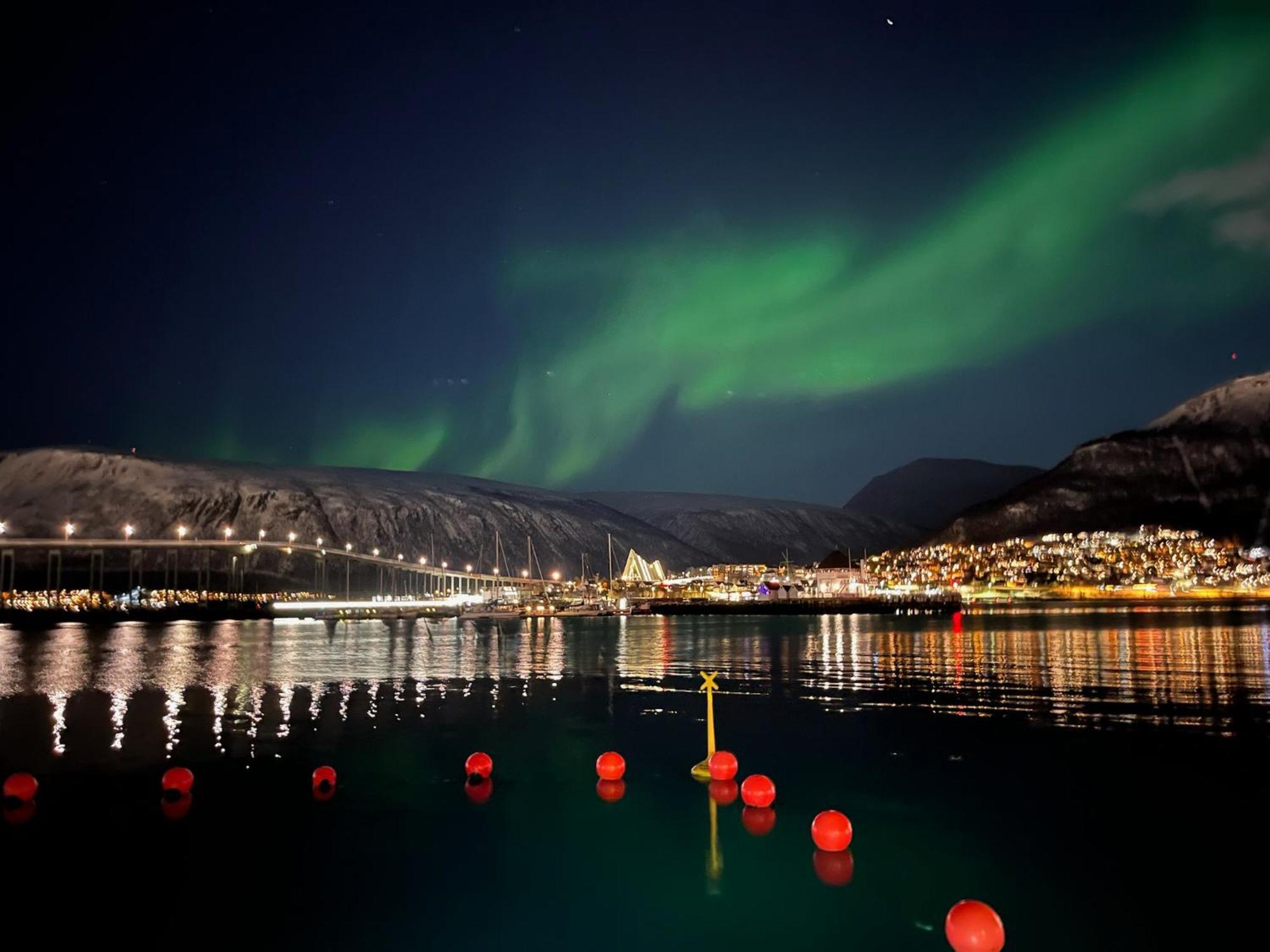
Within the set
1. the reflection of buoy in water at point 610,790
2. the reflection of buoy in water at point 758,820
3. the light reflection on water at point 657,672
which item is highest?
the light reflection on water at point 657,672

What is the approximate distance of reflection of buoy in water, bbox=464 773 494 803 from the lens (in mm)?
15062

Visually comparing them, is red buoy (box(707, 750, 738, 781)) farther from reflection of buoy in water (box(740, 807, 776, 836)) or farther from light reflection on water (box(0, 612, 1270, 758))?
light reflection on water (box(0, 612, 1270, 758))

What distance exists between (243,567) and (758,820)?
528 feet

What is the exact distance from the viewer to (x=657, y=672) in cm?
3916

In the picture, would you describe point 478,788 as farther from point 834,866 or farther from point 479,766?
point 834,866

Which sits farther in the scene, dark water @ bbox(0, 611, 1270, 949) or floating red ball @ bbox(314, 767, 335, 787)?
floating red ball @ bbox(314, 767, 335, 787)

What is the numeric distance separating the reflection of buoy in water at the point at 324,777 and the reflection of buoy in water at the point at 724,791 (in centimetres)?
596

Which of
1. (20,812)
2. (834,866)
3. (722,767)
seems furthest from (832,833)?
(20,812)

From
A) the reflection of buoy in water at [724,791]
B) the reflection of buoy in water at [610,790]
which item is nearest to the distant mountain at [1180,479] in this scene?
the reflection of buoy in water at [724,791]

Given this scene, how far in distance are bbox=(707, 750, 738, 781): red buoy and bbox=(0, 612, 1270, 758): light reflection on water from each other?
8.92 meters

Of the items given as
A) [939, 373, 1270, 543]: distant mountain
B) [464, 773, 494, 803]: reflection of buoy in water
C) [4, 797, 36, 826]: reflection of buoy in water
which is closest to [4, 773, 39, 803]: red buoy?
[4, 797, 36, 826]: reflection of buoy in water

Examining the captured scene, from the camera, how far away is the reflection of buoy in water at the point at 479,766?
16500mm

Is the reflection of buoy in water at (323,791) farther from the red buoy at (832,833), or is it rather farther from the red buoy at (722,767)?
the red buoy at (832,833)

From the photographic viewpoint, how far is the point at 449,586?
18588cm
